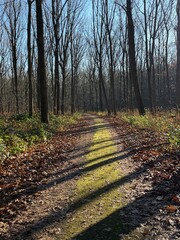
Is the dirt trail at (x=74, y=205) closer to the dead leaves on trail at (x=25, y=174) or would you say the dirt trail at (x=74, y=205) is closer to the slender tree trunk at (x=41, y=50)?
the dead leaves on trail at (x=25, y=174)

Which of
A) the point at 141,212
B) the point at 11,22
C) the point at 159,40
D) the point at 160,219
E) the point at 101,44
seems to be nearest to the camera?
the point at 160,219

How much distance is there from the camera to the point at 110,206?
4.05m

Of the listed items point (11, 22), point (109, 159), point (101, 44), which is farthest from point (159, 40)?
point (109, 159)

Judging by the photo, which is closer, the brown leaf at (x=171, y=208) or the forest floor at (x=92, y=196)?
the forest floor at (x=92, y=196)

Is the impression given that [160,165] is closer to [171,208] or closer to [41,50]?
[171,208]

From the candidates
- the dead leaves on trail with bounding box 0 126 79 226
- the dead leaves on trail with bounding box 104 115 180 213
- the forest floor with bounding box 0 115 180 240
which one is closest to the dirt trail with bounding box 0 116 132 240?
the forest floor with bounding box 0 115 180 240

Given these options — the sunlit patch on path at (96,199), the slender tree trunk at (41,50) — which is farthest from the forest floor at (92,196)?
the slender tree trunk at (41,50)

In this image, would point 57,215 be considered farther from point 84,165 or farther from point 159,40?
point 159,40

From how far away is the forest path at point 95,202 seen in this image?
3318mm

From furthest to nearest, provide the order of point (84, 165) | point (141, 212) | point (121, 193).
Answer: point (84, 165)
point (121, 193)
point (141, 212)

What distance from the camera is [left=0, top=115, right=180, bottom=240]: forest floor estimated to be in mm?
3377

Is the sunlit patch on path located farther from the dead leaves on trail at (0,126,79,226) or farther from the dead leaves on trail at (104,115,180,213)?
the dead leaves on trail at (0,126,79,226)

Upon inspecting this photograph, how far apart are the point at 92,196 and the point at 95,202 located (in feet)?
0.87

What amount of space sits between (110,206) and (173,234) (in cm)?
111
